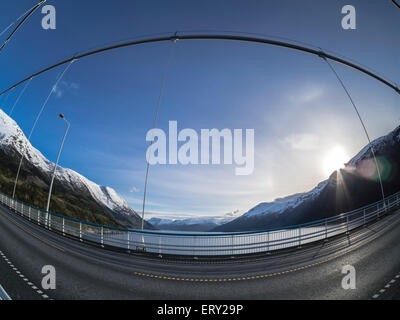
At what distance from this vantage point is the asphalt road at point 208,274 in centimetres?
718

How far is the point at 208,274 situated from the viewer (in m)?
10.1

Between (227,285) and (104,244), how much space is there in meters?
11.5

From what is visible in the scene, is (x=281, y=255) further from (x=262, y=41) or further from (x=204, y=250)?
(x=262, y=41)

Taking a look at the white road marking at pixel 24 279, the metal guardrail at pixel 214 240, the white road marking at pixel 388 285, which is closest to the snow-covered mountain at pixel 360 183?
the metal guardrail at pixel 214 240

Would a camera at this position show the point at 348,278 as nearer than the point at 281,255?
Yes

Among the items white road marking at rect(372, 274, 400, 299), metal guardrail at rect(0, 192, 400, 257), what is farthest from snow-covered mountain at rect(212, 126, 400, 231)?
white road marking at rect(372, 274, 400, 299)

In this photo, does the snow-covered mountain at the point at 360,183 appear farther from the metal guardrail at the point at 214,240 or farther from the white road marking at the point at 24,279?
the white road marking at the point at 24,279

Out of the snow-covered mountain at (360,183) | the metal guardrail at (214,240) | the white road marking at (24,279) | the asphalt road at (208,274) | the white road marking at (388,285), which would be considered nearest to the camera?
the white road marking at (24,279)

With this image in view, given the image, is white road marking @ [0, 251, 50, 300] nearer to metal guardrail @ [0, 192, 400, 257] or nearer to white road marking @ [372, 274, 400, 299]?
metal guardrail @ [0, 192, 400, 257]

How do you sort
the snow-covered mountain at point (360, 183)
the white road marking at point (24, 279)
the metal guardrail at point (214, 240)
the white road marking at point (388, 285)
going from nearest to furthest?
the white road marking at point (24, 279)
the white road marking at point (388, 285)
the metal guardrail at point (214, 240)
the snow-covered mountain at point (360, 183)

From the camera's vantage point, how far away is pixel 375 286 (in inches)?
289

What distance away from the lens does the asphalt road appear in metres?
7.18

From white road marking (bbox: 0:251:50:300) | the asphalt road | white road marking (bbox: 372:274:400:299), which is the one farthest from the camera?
the asphalt road
